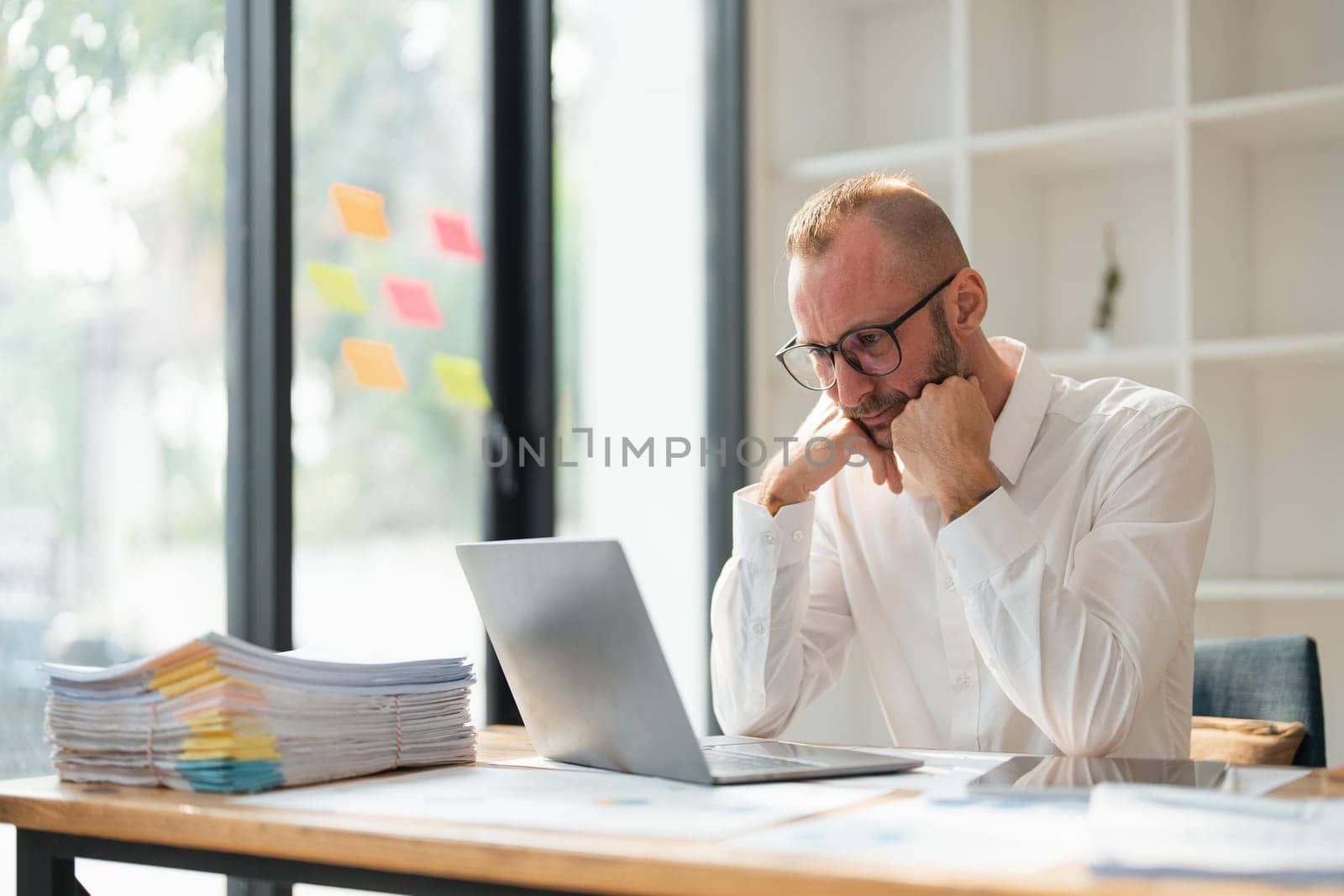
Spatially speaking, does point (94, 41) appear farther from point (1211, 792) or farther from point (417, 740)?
point (1211, 792)

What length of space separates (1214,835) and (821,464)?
0.98 metres

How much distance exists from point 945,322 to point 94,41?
1248 millimetres

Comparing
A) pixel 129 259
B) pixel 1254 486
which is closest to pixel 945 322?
pixel 129 259

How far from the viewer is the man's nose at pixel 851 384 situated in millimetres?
1778

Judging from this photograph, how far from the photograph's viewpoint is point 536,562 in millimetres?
1322

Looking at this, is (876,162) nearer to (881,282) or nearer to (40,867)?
(881,282)

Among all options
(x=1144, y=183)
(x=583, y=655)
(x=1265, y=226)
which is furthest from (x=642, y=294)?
(x=583, y=655)

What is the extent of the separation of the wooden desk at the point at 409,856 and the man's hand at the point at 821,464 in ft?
2.53

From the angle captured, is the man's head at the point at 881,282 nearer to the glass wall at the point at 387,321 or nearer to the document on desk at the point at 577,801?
the document on desk at the point at 577,801

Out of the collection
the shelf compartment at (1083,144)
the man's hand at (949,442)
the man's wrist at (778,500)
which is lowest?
the man's wrist at (778,500)

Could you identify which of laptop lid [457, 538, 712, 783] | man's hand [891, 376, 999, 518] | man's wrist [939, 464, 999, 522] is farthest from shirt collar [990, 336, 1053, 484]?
laptop lid [457, 538, 712, 783]

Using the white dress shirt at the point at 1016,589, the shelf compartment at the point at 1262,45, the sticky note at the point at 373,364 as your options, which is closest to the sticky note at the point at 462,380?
the sticky note at the point at 373,364

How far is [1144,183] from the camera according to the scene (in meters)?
3.14

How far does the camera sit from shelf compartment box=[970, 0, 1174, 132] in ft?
10.2
